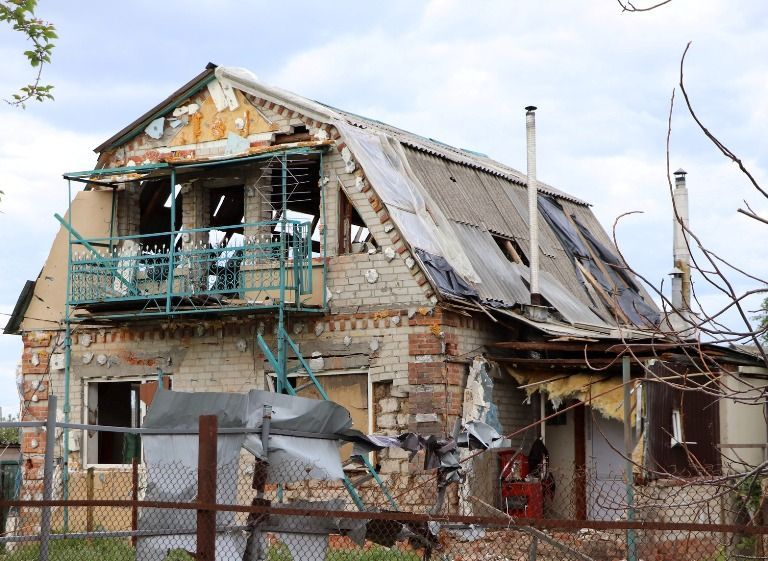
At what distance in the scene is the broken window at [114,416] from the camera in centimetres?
1889

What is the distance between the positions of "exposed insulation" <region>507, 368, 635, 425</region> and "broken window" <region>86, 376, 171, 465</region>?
5836 millimetres

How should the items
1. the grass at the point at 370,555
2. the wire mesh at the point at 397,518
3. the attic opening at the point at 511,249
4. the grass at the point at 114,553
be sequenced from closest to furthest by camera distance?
the wire mesh at the point at 397,518
the grass at the point at 114,553
the grass at the point at 370,555
the attic opening at the point at 511,249

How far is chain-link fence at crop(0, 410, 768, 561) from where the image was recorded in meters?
7.43

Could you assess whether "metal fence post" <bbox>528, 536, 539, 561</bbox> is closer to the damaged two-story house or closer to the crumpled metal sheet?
the crumpled metal sheet

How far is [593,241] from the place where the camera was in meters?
23.2

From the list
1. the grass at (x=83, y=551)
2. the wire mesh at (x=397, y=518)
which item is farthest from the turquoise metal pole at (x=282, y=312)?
the grass at (x=83, y=551)

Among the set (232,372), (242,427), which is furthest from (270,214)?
(242,427)

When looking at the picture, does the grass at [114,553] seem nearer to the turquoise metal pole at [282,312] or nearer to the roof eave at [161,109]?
the turquoise metal pole at [282,312]

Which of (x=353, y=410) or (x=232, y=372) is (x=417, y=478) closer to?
(x=353, y=410)

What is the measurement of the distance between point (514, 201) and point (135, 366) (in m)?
7.27

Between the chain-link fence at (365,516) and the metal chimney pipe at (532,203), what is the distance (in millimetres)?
2778

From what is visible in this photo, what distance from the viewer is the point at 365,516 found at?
6934 millimetres

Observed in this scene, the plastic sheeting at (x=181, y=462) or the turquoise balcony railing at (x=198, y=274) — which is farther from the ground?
the turquoise balcony railing at (x=198, y=274)

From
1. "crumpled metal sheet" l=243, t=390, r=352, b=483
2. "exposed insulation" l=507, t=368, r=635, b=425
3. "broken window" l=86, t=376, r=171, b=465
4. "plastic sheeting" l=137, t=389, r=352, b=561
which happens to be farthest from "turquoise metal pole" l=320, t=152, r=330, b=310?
"plastic sheeting" l=137, t=389, r=352, b=561
